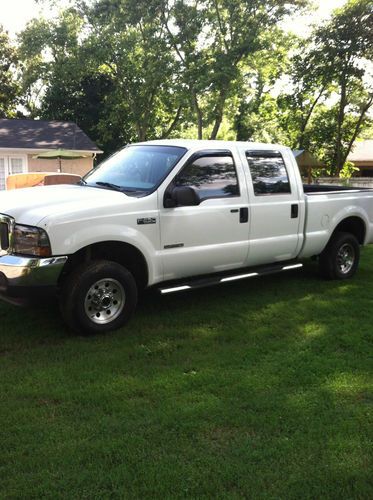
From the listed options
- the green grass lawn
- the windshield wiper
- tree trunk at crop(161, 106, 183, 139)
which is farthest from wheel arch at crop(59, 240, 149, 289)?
tree trunk at crop(161, 106, 183, 139)

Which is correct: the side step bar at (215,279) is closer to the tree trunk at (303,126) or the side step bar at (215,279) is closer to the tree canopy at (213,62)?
the tree canopy at (213,62)

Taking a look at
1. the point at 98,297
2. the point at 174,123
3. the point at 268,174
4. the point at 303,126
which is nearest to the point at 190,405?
the point at 98,297

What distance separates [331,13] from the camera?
86.1 ft

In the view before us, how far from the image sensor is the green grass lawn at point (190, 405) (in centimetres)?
271

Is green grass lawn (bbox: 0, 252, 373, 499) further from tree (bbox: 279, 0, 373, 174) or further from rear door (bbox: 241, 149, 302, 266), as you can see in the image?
tree (bbox: 279, 0, 373, 174)

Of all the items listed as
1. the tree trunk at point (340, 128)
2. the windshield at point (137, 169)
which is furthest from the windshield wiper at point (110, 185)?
the tree trunk at point (340, 128)

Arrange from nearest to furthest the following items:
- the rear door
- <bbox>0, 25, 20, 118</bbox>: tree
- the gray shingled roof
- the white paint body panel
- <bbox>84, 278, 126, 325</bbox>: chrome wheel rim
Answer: the white paint body panel < <bbox>84, 278, 126, 325</bbox>: chrome wheel rim < the rear door < the gray shingled roof < <bbox>0, 25, 20, 118</bbox>: tree

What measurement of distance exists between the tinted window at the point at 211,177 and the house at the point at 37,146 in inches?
678

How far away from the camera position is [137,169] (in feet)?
18.4

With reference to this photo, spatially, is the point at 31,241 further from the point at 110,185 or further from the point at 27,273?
the point at 110,185

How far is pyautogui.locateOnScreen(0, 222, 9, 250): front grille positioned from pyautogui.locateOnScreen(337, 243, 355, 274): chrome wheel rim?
4789 millimetres

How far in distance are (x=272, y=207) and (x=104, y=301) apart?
8.24 ft

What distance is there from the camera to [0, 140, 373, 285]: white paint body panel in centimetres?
459

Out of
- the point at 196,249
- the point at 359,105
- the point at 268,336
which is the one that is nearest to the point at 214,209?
the point at 196,249
